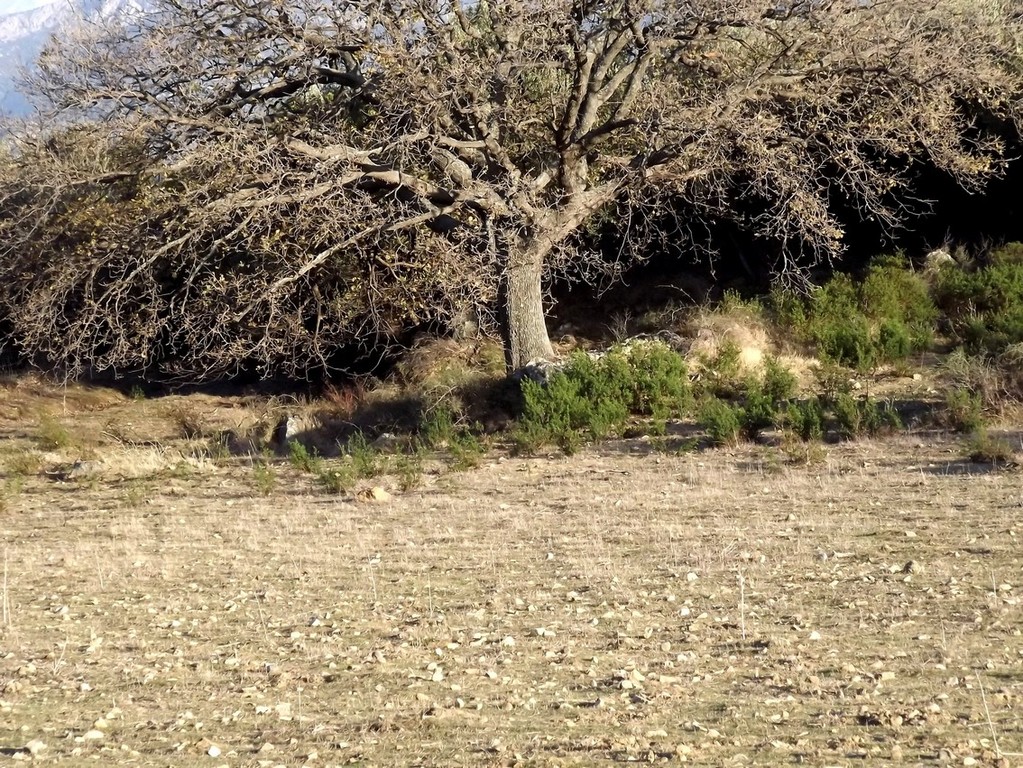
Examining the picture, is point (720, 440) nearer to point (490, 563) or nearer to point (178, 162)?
point (490, 563)

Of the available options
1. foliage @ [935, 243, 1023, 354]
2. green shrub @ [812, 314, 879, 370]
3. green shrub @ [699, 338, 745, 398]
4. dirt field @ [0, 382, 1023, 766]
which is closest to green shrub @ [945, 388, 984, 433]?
dirt field @ [0, 382, 1023, 766]

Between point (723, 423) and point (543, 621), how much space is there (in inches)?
239

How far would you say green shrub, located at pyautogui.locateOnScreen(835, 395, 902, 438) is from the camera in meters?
12.1

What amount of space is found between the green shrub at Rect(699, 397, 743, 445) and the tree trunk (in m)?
2.99

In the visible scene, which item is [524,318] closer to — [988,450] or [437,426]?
[437,426]

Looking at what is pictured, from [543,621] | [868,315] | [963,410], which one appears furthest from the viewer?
[868,315]

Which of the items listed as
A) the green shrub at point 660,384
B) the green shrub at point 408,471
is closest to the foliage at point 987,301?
the green shrub at point 660,384

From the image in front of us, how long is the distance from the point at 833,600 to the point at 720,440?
18.8 ft

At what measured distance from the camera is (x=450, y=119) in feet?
44.8

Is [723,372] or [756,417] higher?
[723,372]

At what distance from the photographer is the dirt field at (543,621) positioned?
477 cm

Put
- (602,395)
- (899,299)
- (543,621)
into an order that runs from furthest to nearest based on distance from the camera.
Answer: (899,299)
(602,395)
(543,621)

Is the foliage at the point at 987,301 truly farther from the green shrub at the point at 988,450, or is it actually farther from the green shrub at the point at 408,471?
the green shrub at the point at 408,471

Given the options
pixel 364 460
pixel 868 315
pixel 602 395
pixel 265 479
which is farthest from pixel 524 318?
pixel 868 315
